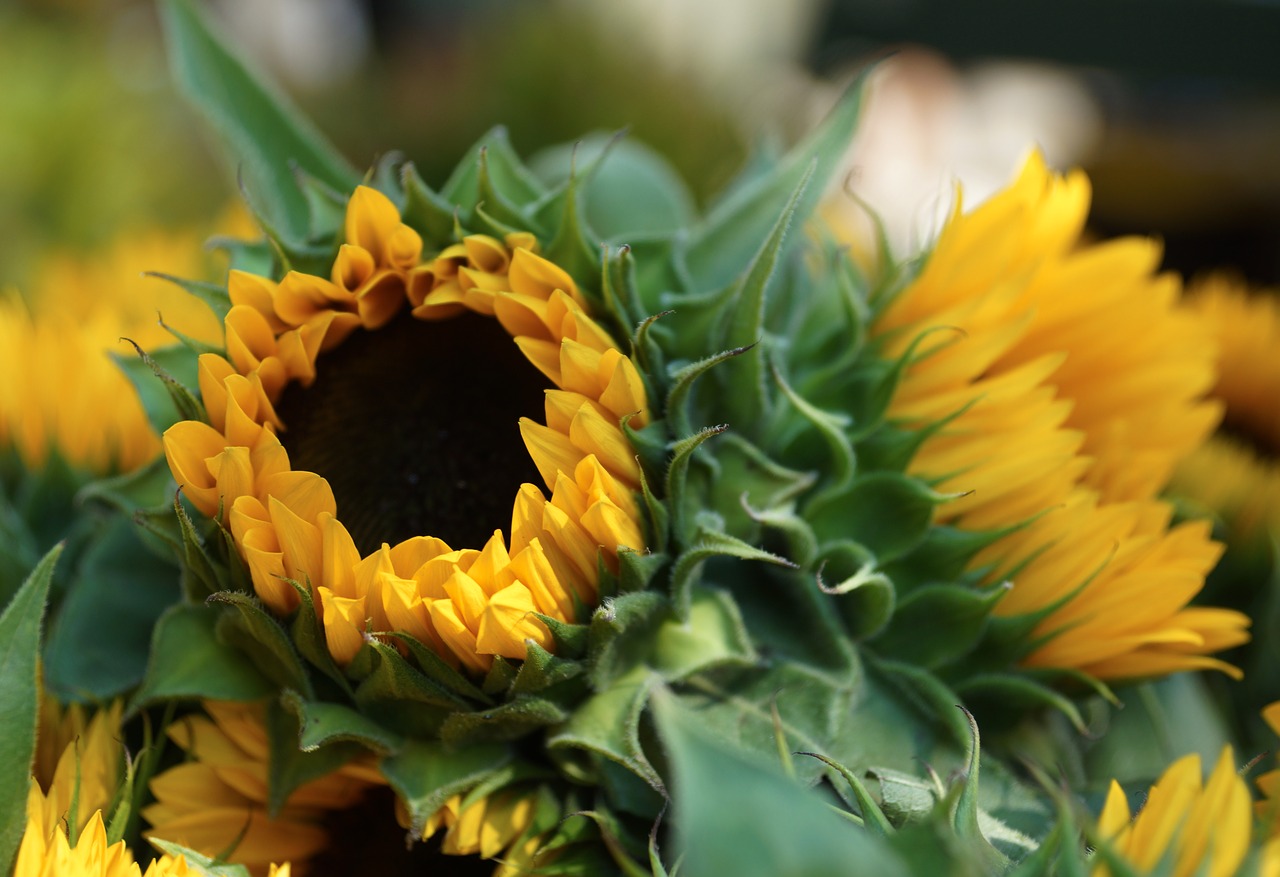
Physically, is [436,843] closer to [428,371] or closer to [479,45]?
[428,371]

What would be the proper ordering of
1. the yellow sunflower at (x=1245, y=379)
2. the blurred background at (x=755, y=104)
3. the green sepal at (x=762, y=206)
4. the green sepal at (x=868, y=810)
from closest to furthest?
1. the green sepal at (x=868, y=810)
2. the green sepal at (x=762, y=206)
3. the yellow sunflower at (x=1245, y=379)
4. the blurred background at (x=755, y=104)

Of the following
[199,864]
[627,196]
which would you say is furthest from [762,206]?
[199,864]

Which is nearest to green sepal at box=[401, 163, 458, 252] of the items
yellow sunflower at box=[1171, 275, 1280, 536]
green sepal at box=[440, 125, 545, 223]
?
green sepal at box=[440, 125, 545, 223]

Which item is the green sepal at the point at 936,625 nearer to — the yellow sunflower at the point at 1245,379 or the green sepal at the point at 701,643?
the green sepal at the point at 701,643

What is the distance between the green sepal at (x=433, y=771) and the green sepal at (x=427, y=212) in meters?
0.16

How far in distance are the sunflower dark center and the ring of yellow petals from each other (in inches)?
0.4

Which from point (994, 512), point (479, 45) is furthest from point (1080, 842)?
point (479, 45)

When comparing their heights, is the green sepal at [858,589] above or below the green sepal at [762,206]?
below

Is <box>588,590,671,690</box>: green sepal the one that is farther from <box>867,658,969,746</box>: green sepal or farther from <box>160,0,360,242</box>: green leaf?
<box>160,0,360,242</box>: green leaf

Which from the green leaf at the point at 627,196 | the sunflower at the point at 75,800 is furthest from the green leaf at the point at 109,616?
the green leaf at the point at 627,196

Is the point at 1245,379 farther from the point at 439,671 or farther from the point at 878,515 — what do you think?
the point at 439,671

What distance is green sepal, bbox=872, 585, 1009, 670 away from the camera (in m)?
0.41

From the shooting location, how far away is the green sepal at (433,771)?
0.36 metres

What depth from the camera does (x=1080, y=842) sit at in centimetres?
33
